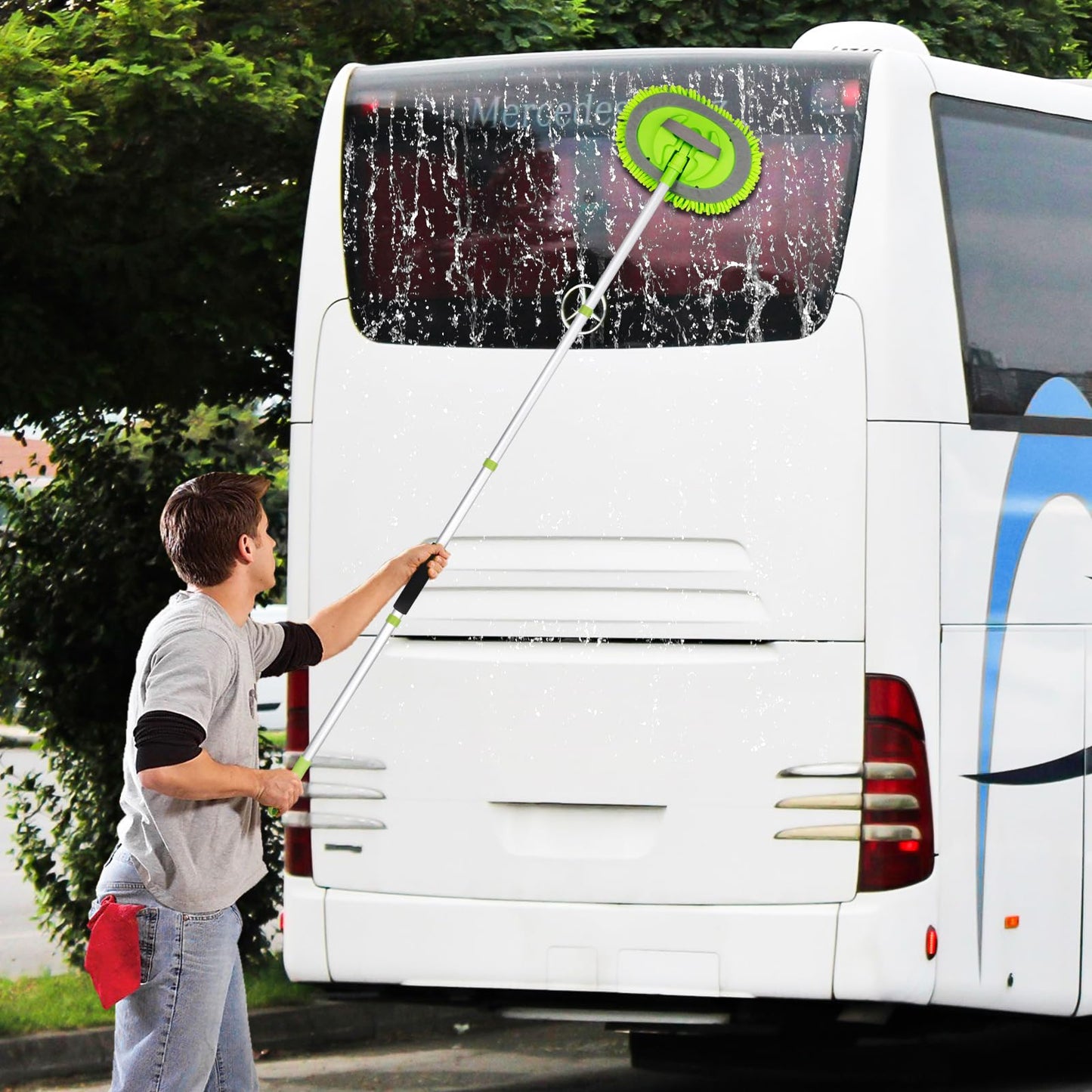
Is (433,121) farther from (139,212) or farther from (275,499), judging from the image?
(275,499)

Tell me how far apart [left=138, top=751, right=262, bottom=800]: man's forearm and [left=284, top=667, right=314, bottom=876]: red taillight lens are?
1.89 meters

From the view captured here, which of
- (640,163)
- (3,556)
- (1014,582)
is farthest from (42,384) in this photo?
(1014,582)

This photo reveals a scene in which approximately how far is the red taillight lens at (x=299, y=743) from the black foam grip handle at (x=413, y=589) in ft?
2.59

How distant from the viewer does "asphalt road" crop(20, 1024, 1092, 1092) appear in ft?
25.0

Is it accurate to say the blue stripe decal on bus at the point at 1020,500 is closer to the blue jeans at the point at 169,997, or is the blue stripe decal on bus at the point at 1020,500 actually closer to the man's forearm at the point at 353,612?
the man's forearm at the point at 353,612

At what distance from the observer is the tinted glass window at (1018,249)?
20.7 feet

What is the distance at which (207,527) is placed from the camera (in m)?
4.61

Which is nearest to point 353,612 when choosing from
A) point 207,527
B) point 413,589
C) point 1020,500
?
point 413,589

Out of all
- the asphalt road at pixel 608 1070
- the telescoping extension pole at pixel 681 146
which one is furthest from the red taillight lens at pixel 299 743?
the asphalt road at pixel 608 1070

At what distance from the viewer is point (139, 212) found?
8266mm

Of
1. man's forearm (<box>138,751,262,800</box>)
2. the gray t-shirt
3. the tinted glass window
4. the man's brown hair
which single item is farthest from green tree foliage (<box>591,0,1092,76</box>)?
man's forearm (<box>138,751,262,800</box>)

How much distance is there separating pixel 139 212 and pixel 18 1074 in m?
3.51

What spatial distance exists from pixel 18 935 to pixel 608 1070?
5.44 meters

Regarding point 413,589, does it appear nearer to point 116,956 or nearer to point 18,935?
point 116,956
